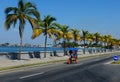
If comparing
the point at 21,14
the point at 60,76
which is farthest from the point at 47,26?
the point at 60,76

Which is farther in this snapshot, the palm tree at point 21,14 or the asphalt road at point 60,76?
the palm tree at point 21,14

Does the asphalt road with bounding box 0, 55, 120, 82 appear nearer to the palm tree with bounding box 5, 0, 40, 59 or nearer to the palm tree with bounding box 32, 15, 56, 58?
the palm tree with bounding box 5, 0, 40, 59

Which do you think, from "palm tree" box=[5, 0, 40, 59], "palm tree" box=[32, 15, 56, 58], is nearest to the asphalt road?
"palm tree" box=[5, 0, 40, 59]

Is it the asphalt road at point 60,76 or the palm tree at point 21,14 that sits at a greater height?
the palm tree at point 21,14

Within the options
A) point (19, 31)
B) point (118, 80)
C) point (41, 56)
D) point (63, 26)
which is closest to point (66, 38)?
point (63, 26)

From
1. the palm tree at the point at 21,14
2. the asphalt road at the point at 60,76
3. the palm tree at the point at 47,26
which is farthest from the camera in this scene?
the palm tree at the point at 47,26

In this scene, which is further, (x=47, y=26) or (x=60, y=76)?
(x=47, y=26)

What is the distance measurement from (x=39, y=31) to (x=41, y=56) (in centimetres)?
508

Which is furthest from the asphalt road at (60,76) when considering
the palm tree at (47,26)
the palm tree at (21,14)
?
the palm tree at (47,26)

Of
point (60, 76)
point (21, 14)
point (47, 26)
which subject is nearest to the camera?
point (60, 76)

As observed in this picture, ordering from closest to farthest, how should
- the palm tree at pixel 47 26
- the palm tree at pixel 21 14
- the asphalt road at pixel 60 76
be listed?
the asphalt road at pixel 60 76, the palm tree at pixel 21 14, the palm tree at pixel 47 26

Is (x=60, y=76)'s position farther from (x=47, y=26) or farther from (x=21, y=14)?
(x=47, y=26)

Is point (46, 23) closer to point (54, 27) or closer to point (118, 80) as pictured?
point (54, 27)

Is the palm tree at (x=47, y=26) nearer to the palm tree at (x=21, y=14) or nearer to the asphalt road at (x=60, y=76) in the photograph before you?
the palm tree at (x=21, y=14)
